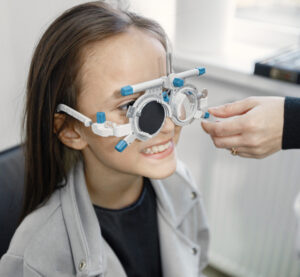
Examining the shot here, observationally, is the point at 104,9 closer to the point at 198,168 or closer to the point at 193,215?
the point at 193,215

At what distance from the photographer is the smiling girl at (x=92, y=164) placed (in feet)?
2.61

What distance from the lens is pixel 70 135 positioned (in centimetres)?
91

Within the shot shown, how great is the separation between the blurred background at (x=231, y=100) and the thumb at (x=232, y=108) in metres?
0.44

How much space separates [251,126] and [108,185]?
1.32ft

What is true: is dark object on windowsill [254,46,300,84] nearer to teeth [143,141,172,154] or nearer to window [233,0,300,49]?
→ window [233,0,300,49]

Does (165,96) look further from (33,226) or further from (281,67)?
(281,67)

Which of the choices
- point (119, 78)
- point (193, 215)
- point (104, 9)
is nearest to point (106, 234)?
point (193, 215)

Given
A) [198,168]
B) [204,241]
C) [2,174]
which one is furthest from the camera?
[198,168]

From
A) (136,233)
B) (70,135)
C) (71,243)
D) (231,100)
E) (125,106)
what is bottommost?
(136,233)

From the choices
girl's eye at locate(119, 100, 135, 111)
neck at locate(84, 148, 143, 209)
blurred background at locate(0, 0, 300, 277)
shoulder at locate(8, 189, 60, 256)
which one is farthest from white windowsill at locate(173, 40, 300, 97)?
shoulder at locate(8, 189, 60, 256)

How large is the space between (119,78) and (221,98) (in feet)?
2.67

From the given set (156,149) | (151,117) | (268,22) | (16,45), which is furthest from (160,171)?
(268,22)

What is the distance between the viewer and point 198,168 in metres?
1.69

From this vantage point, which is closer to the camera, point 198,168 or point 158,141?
point 158,141
